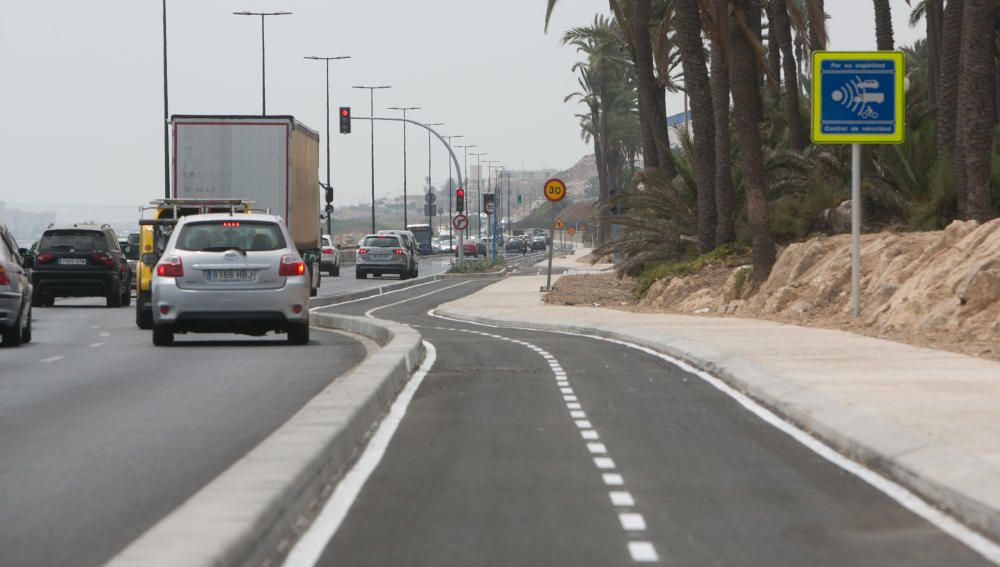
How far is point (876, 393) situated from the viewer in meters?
14.7

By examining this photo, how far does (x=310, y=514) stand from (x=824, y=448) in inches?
174

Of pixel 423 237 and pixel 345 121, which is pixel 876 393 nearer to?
pixel 345 121

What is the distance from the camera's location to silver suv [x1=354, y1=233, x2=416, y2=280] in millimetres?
68500

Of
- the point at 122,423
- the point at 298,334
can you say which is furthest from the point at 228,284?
the point at 122,423

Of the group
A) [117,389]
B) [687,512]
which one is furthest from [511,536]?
[117,389]

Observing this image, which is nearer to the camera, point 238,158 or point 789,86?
point 238,158

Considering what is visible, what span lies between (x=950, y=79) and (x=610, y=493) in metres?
24.5

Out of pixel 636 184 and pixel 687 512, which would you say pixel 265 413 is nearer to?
pixel 687 512

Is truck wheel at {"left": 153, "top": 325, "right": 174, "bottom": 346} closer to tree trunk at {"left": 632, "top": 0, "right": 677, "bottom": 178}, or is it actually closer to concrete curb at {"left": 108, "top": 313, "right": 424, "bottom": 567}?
concrete curb at {"left": 108, "top": 313, "right": 424, "bottom": 567}

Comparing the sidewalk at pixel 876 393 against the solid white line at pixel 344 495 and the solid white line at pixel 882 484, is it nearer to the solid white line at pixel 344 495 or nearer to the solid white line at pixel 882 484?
the solid white line at pixel 882 484

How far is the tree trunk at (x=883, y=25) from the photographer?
42688 mm

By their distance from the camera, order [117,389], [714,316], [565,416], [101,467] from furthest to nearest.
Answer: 1. [714,316]
2. [117,389]
3. [565,416]
4. [101,467]

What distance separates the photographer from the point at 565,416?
45.8 ft

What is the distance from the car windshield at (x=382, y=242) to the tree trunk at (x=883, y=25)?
30018 millimetres
